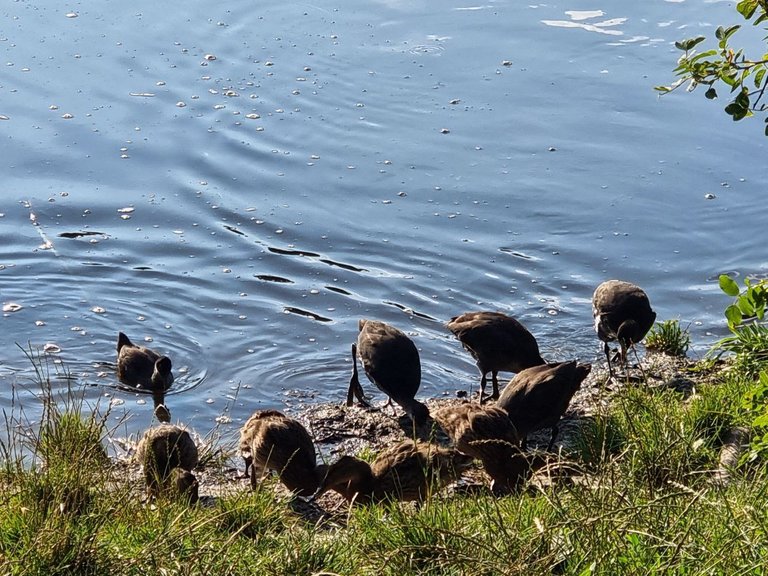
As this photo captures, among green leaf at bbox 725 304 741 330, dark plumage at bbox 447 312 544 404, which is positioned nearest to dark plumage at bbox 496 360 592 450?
dark plumage at bbox 447 312 544 404

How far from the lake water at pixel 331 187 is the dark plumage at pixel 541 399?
1.83 m

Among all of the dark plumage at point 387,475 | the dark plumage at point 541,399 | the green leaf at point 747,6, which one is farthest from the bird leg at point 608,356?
the green leaf at point 747,6

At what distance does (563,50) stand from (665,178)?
429cm

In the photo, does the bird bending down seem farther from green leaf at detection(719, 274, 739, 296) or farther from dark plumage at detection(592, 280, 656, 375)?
green leaf at detection(719, 274, 739, 296)

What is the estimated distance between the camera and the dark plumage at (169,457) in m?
8.05

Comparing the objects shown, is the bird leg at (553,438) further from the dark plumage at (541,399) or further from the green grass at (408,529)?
the green grass at (408,529)

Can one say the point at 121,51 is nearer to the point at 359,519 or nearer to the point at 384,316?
the point at 384,316

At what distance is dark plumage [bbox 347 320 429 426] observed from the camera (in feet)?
33.9

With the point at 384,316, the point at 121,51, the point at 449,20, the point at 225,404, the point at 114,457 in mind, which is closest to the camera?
the point at 114,457

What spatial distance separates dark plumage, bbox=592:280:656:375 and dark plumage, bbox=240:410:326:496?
346 cm

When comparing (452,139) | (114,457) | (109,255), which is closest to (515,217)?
(452,139)

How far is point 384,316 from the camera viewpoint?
41.9 feet

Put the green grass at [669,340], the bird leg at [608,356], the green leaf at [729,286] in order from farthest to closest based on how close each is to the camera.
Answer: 1. the green grass at [669,340]
2. the bird leg at [608,356]
3. the green leaf at [729,286]

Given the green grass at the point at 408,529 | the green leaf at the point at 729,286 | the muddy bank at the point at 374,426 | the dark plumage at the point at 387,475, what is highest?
the green leaf at the point at 729,286
